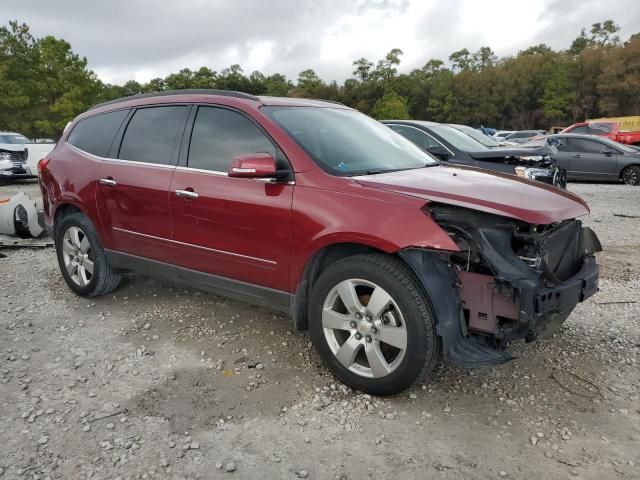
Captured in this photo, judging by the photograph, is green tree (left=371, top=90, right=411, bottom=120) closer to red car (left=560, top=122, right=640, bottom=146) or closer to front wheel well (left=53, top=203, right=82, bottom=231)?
red car (left=560, top=122, right=640, bottom=146)

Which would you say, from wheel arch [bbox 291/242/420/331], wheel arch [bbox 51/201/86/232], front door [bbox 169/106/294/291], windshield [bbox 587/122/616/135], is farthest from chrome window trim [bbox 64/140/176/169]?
windshield [bbox 587/122/616/135]

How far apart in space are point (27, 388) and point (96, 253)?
1.63m

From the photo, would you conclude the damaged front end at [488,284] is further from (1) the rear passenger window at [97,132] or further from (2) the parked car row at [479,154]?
(2) the parked car row at [479,154]

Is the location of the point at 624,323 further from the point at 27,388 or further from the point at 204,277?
the point at 27,388

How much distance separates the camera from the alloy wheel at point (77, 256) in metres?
4.77

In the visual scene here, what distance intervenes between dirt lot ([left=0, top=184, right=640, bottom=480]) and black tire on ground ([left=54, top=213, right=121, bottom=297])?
1.03ft

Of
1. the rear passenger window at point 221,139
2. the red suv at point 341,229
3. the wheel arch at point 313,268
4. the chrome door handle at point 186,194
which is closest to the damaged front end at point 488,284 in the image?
the red suv at point 341,229

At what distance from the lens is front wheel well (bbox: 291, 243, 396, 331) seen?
3.20 m

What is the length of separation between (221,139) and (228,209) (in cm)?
57

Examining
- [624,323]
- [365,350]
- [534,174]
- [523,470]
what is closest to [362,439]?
[365,350]

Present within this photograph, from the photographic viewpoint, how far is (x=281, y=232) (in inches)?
131

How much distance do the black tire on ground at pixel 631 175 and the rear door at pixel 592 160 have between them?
0.22 meters

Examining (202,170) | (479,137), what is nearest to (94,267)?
(202,170)

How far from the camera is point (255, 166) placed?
3217mm
